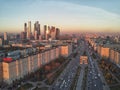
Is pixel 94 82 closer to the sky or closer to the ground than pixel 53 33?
closer to the ground

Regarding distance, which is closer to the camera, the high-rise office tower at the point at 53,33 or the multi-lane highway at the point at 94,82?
the multi-lane highway at the point at 94,82

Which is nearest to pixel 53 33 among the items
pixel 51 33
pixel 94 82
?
pixel 51 33

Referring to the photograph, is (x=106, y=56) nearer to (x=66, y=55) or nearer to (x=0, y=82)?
(x=66, y=55)

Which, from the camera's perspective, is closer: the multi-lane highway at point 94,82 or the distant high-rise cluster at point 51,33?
the multi-lane highway at point 94,82

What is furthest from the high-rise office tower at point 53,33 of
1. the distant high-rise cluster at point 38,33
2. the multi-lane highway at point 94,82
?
the multi-lane highway at point 94,82

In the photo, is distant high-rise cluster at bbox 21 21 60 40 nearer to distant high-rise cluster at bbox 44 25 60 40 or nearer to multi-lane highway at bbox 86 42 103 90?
distant high-rise cluster at bbox 44 25 60 40

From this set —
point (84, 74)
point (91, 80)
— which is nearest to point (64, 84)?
point (91, 80)

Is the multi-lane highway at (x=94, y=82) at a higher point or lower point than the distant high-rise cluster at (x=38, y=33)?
lower

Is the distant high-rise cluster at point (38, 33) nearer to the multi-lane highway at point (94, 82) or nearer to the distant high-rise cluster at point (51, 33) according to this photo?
the distant high-rise cluster at point (51, 33)

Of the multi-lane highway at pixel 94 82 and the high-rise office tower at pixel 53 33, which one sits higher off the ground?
the high-rise office tower at pixel 53 33

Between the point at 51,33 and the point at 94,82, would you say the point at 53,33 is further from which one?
the point at 94,82

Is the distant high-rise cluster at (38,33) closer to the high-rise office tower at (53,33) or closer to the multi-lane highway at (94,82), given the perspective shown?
the high-rise office tower at (53,33)
